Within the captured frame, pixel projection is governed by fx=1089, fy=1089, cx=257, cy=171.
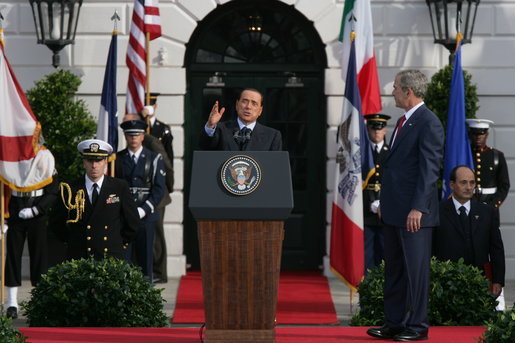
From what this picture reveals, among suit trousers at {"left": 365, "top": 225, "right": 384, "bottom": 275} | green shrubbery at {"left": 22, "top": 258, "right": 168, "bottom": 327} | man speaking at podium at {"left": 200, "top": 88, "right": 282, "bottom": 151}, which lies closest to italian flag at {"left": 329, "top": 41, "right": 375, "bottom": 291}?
suit trousers at {"left": 365, "top": 225, "right": 384, "bottom": 275}

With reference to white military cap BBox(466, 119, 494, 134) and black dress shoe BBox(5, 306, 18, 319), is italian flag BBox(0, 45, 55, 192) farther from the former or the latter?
white military cap BBox(466, 119, 494, 134)

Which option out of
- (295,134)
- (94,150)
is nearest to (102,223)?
(94,150)

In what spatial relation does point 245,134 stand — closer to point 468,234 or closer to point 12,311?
point 468,234

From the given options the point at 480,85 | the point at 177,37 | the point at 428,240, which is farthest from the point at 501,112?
the point at 428,240

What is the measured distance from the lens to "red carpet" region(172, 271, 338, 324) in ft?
35.3

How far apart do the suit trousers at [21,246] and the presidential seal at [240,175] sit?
15.7ft

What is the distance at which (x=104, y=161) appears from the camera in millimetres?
9688

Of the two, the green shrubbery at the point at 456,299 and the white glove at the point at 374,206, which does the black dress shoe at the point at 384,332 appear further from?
the white glove at the point at 374,206

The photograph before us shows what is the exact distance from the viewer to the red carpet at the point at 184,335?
23.2 ft

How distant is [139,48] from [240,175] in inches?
256

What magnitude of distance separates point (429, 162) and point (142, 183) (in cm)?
514

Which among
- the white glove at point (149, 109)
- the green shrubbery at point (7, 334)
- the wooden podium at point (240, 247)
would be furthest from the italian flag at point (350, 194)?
the green shrubbery at point (7, 334)

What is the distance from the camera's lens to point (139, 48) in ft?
41.9

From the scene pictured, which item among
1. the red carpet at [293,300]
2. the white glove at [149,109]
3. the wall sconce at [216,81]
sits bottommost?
the red carpet at [293,300]
